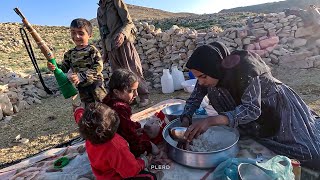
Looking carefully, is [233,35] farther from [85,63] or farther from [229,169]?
[229,169]

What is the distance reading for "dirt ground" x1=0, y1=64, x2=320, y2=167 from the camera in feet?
13.2

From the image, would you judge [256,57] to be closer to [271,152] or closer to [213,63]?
[213,63]

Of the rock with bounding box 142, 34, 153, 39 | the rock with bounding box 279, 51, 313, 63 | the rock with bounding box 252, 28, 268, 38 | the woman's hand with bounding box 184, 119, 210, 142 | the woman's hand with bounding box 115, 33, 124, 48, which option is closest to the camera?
the woman's hand with bounding box 184, 119, 210, 142

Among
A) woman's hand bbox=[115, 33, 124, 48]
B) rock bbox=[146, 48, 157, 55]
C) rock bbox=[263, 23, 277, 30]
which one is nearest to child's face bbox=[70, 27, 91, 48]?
woman's hand bbox=[115, 33, 124, 48]

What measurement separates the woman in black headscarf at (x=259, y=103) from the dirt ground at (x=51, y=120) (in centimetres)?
229

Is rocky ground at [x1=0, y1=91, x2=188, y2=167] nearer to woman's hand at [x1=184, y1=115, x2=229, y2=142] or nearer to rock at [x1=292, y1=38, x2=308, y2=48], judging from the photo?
woman's hand at [x1=184, y1=115, x2=229, y2=142]

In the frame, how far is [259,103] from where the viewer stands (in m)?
1.97

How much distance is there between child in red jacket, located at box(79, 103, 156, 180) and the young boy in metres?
1.22

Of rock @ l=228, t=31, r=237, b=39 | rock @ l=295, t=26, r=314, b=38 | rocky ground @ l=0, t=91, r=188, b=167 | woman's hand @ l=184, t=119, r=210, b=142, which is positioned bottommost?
rocky ground @ l=0, t=91, r=188, b=167

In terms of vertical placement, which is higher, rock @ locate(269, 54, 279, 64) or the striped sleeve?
the striped sleeve

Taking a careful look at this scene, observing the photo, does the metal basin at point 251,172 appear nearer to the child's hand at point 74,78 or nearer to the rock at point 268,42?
the child's hand at point 74,78

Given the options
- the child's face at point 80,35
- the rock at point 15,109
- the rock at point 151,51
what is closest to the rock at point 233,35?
the rock at point 151,51

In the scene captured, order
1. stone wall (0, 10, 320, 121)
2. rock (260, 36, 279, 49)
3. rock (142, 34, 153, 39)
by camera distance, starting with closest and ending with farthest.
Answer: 1. stone wall (0, 10, 320, 121)
2. rock (260, 36, 279, 49)
3. rock (142, 34, 153, 39)

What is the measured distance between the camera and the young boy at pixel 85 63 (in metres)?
3.07
